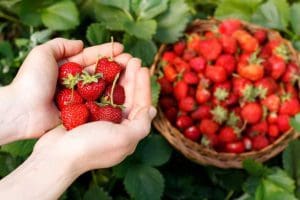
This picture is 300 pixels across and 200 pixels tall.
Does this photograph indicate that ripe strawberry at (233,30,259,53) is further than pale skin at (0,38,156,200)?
Yes

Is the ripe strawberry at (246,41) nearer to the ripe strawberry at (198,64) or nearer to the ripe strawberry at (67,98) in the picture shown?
the ripe strawberry at (198,64)

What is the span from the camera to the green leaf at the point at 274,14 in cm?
180

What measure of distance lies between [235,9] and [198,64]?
0.26 meters

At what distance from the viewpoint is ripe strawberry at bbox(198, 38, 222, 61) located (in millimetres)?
1711

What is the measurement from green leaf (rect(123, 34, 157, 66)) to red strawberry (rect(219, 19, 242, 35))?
0.22 m

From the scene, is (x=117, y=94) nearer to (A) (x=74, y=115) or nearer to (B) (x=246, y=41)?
(A) (x=74, y=115)

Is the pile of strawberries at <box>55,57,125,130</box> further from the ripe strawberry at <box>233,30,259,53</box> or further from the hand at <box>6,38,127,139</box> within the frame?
the ripe strawberry at <box>233,30,259,53</box>

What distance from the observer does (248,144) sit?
168 centimetres

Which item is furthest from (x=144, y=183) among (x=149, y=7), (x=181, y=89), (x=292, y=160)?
(x=149, y=7)

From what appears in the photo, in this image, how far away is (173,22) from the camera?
5.77 feet


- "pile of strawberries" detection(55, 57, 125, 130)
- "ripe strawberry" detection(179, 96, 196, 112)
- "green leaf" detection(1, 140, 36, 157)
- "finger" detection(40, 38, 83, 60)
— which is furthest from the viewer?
"ripe strawberry" detection(179, 96, 196, 112)

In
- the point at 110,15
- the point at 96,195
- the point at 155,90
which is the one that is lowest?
the point at 96,195

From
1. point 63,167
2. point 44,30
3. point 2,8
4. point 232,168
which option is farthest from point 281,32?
point 63,167

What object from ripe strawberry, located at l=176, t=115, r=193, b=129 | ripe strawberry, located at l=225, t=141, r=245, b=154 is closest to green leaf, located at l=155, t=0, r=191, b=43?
ripe strawberry, located at l=176, t=115, r=193, b=129
